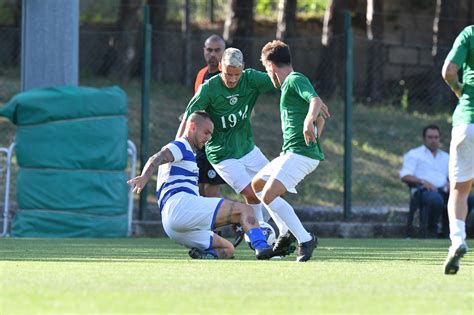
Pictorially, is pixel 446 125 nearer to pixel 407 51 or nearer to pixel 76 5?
pixel 407 51

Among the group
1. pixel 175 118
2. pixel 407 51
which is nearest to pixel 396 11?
pixel 407 51

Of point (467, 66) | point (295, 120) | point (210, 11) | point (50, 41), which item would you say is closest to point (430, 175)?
point (50, 41)

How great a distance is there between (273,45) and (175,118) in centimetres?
950

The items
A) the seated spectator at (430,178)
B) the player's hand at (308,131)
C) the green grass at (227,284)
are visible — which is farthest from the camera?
the seated spectator at (430,178)

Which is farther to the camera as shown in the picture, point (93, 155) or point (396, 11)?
point (396, 11)

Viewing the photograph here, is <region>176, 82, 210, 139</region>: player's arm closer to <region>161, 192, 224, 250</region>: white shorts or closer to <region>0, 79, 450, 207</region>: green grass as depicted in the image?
<region>161, 192, 224, 250</region>: white shorts

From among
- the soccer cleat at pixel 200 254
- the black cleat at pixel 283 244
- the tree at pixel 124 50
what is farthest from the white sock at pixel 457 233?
the tree at pixel 124 50

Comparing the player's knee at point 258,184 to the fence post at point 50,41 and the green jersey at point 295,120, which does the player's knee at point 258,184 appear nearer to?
the green jersey at point 295,120

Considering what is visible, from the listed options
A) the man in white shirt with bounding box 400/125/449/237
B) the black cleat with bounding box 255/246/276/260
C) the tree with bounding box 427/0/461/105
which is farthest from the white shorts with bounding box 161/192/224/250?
the tree with bounding box 427/0/461/105

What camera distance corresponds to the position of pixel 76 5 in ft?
54.1

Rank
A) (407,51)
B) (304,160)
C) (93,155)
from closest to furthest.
Result: (304,160)
(93,155)
(407,51)

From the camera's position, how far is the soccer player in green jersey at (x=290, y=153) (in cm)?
1030

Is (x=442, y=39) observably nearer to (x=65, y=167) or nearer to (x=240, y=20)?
(x=240, y=20)

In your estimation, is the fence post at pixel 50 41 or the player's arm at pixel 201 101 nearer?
the player's arm at pixel 201 101
